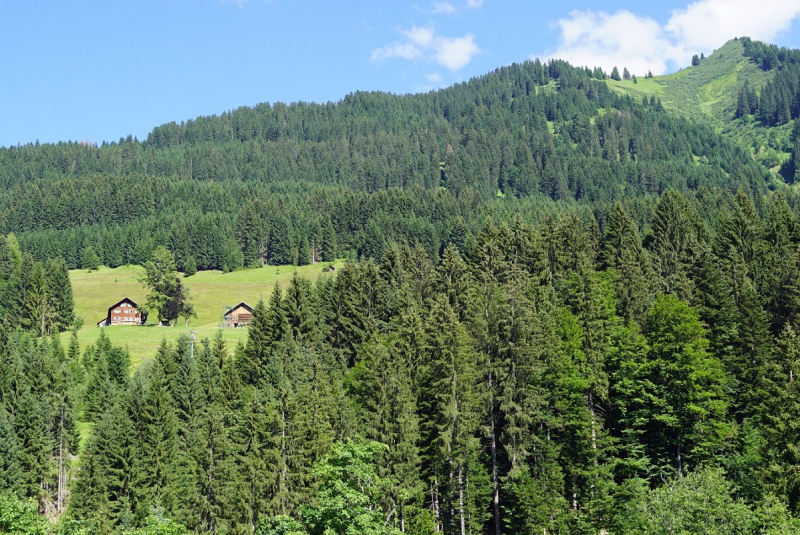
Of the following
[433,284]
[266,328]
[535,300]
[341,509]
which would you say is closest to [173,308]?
[266,328]

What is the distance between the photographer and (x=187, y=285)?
176875 millimetres

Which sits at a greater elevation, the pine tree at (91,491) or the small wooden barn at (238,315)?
the small wooden barn at (238,315)

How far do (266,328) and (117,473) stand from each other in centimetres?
2503

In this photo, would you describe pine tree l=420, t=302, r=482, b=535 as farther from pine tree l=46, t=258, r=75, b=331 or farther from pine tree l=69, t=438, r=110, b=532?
pine tree l=46, t=258, r=75, b=331

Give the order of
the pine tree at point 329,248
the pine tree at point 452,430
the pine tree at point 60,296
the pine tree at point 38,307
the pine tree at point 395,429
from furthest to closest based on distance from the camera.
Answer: the pine tree at point 329,248 < the pine tree at point 60,296 < the pine tree at point 38,307 < the pine tree at point 452,430 < the pine tree at point 395,429

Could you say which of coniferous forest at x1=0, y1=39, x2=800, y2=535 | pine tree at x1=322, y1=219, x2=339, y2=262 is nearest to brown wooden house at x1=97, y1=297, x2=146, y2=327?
pine tree at x1=322, y1=219, x2=339, y2=262

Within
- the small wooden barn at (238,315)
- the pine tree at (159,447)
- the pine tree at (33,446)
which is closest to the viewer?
the pine tree at (159,447)

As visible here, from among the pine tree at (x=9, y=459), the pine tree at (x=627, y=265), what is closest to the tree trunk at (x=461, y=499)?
the pine tree at (x=627, y=265)

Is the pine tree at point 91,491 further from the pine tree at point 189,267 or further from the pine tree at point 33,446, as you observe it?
the pine tree at point 189,267

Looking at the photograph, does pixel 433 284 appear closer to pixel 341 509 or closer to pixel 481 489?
pixel 481 489

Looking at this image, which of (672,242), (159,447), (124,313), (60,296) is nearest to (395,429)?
(159,447)

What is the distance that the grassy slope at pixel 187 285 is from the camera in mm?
121656

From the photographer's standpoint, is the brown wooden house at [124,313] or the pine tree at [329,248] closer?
the brown wooden house at [124,313]

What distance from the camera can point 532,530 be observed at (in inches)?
2035
